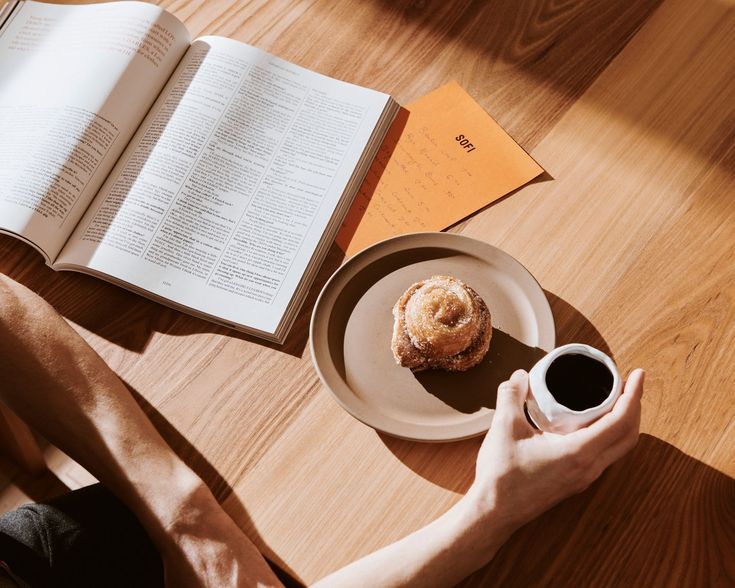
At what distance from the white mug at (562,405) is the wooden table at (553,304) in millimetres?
117

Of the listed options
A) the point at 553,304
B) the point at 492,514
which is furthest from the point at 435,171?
the point at 492,514

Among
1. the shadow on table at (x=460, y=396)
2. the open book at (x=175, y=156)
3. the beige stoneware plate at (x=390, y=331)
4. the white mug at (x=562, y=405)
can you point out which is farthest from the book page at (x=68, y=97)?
the white mug at (x=562, y=405)

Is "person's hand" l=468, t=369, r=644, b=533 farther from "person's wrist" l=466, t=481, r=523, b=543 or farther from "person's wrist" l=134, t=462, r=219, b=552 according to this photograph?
"person's wrist" l=134, t=462, r=219, b=552

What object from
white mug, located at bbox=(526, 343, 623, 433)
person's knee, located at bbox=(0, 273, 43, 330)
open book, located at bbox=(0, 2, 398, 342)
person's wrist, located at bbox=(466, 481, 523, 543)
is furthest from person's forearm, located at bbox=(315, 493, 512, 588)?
person's knee, located at bbox=(0, 273, 43, 330)

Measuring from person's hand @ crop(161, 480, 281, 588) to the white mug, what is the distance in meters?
0.35

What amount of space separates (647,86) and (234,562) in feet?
2.83

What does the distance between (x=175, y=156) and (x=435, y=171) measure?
1.24 feet

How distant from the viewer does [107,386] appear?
75 cm

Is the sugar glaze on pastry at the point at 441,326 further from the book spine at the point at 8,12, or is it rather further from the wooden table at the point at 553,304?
the book spine at the point at 8,12

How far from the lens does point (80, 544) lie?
78cm

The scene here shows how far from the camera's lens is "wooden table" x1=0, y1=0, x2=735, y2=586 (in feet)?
2.19

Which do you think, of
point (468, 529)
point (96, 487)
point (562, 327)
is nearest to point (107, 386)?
point (96, 487)

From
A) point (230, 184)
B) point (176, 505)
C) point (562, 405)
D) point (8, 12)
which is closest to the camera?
point (562, 405)

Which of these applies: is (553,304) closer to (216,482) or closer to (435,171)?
(435,171)
